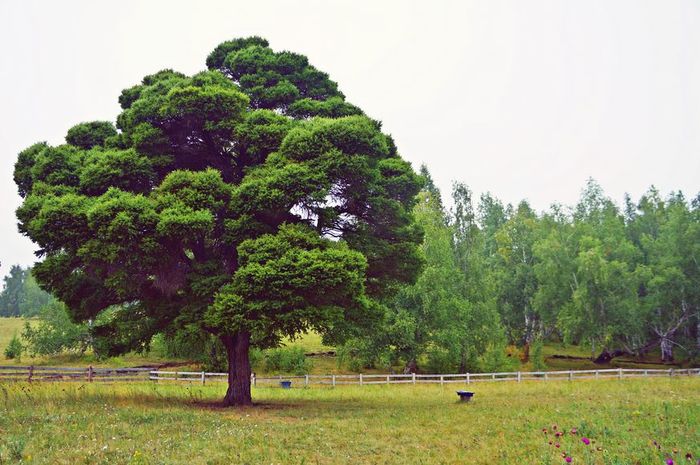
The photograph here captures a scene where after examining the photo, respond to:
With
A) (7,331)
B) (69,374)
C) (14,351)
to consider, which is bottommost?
(69,374)

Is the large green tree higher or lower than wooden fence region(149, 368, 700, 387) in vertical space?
higher

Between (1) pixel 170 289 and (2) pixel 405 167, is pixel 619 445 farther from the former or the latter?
(1) pixel 170 289

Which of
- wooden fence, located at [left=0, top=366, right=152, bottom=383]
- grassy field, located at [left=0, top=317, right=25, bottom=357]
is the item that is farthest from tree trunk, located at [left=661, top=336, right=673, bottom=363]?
grassy field, located at [left=0, top=317, right=25, bottom=357]

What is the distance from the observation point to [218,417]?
1580 centimetres

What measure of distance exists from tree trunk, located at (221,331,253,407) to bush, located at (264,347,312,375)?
22.6 meters

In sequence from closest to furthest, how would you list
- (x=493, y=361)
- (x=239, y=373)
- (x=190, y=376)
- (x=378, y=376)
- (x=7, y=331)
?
(x=239, y=373) < (x=378, y=376) < (x=190, y=376) < (x=493, y=361) < (x=7, y=331)

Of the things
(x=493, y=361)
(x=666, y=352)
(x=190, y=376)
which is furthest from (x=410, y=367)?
(x=666, y=352)

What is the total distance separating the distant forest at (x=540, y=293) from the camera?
1500 inches

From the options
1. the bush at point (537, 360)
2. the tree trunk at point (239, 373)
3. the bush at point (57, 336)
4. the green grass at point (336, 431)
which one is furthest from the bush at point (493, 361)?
the bush at point (57, 336)

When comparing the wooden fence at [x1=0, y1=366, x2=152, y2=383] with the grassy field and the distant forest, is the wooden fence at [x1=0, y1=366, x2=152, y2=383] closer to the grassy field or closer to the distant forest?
the distant forest

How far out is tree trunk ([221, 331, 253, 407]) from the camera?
20047 millimetres

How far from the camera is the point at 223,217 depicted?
19.5 m

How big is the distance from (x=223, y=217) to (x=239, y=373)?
242 inches

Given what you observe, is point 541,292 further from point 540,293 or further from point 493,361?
point 493,361
